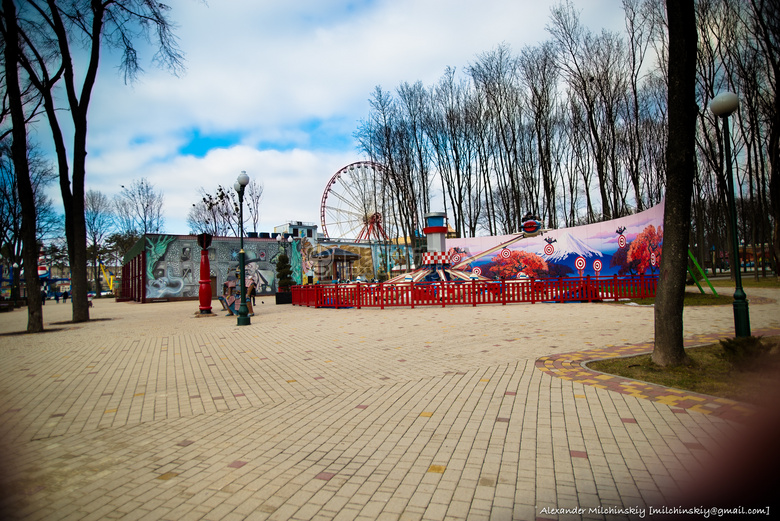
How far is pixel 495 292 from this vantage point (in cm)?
1789

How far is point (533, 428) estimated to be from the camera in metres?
3.79

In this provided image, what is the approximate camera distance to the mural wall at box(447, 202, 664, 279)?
18.6 m

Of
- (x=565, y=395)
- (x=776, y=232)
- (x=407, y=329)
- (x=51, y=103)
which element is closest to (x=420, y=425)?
(x=565, y=395)

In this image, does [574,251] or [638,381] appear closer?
[638,381]

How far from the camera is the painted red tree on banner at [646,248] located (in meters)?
18.0

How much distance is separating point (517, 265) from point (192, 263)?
28763 mm

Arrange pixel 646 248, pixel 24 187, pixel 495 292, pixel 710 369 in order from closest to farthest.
→ pixel 710 369
pixel 24 187
pixel 495 292
pixel 646 248

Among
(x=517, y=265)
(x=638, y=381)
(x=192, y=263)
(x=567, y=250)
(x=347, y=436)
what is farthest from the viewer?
(x=192, y=263)

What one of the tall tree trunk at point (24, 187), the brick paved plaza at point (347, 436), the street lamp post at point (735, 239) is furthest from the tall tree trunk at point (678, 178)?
the tall tree trunk at point (24, 187)

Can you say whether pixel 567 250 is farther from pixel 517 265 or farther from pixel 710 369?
pixel 710 369

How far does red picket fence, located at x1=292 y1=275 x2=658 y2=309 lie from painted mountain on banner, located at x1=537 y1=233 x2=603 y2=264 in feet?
14.2

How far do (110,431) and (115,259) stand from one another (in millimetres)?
75718

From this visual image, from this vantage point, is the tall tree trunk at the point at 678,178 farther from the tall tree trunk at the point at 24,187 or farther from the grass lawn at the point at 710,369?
the tall tree trunk at the point at 24,187

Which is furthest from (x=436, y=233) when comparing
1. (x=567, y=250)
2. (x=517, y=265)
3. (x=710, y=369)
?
(x=710, y=369)
